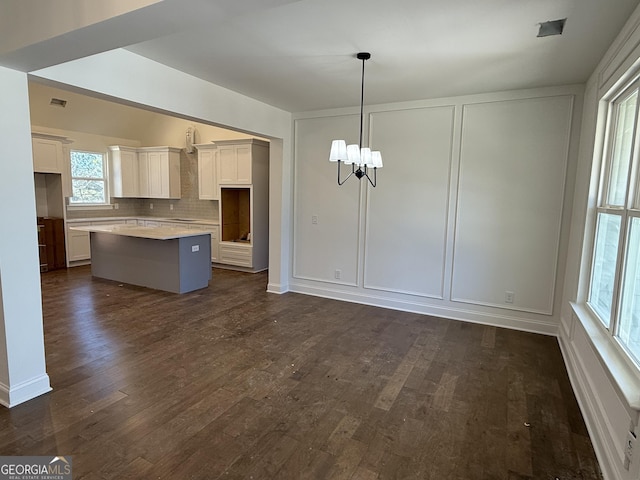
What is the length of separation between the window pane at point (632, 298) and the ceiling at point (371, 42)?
1.36 m

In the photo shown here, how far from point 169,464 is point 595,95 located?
413 centimetres

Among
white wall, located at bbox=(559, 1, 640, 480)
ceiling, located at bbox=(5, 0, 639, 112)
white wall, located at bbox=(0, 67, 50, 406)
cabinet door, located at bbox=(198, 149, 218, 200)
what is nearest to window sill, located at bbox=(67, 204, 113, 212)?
cabinet door, located at bbox=(198, 149, 218, 200)

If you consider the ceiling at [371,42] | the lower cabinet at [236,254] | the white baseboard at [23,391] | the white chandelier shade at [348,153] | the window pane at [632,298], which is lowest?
the white baseboard at [23,391]

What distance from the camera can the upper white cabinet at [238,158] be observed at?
21.4 ft

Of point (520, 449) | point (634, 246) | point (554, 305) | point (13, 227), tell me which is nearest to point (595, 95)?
point (634, 246)

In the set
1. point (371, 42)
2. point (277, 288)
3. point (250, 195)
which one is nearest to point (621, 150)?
point (371, 42)

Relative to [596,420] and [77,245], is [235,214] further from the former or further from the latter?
[596,420]

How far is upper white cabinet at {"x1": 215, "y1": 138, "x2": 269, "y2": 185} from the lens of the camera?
21.4 feet

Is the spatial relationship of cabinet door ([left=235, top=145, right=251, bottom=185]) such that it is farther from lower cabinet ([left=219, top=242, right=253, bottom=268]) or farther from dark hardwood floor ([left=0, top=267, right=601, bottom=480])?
dark hardwood floor ([left=0, top=267, right=601, bottom=480])

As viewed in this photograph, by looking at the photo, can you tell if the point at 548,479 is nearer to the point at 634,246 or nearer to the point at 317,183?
the point at 634,246

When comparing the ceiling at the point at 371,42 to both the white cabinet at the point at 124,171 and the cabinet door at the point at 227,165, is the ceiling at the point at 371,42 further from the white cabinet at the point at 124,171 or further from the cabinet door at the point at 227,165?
the white cabinet at the point at 124,171

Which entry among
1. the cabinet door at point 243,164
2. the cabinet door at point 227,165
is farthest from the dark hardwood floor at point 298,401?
the cabinet door at point 227,165

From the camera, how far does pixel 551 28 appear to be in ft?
7.91

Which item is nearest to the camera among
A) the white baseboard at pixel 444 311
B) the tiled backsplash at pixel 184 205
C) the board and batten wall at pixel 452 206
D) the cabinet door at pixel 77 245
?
the board and batten wall at pixel 452 206
